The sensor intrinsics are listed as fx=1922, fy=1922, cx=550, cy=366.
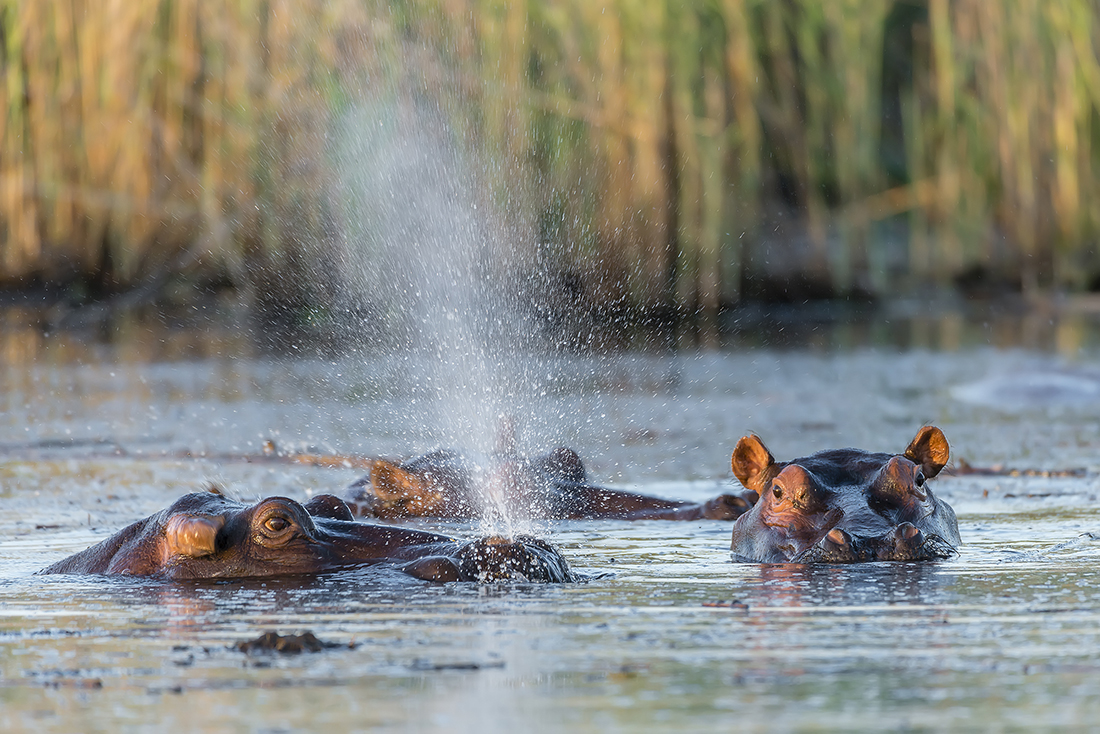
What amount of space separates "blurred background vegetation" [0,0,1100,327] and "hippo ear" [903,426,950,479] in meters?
6.71

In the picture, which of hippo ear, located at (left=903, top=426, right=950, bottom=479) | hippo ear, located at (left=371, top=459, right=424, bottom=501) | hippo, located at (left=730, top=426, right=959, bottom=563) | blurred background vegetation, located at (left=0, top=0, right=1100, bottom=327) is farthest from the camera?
blurred background vegetation, located at (left=0, top=0, right=1100, bottom=327)

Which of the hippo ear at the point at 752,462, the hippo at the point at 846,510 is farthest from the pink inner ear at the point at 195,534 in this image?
the hippo ear at the point at 752,462

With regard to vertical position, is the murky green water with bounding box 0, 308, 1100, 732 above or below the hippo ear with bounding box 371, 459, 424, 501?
below

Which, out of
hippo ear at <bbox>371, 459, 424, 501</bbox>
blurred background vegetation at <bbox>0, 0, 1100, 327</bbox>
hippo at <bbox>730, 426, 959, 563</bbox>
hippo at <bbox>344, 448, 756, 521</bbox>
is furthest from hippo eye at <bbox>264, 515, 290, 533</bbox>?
blurred background vegetation at <bbox>0, 0, 1100, 327</bbox>

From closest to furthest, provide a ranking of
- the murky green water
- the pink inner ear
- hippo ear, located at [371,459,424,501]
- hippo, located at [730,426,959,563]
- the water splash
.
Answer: the murky green water < the pink inner ear < hippo, located at [730,426,959,563] < hippo ear, located at [371,459,424,501] < the water splash

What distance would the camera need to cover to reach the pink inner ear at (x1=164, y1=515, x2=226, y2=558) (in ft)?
15.3

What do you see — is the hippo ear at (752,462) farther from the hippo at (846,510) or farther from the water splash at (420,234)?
the water splash at (420,234)

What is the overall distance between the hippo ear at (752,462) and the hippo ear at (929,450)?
0.40 meters

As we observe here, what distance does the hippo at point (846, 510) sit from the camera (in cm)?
484

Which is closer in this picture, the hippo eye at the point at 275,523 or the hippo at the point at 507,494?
the hippo eye at the point at 275,523

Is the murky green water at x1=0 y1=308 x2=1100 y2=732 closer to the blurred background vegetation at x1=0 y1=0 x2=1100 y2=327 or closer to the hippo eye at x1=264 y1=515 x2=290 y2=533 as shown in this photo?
the hippo eye at x1=264 y1=515 x2=290 y2=533

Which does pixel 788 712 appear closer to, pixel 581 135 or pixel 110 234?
pixel 581 135

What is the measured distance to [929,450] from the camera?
550cm

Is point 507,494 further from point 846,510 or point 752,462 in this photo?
point 846,510
